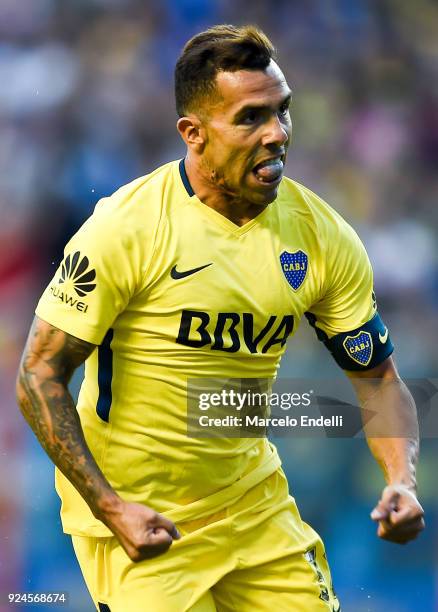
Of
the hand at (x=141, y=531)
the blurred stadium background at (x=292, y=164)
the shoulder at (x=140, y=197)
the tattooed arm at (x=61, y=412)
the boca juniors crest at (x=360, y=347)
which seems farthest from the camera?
the blurred stadium background at (x=292, y=164)

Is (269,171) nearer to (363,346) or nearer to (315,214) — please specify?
(315,214)

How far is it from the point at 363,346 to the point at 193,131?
2.79 ft

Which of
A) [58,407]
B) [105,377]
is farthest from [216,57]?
[58,407]

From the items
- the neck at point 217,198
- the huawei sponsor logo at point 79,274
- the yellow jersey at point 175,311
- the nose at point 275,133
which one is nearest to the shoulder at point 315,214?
the yellow jersey at point 175,311

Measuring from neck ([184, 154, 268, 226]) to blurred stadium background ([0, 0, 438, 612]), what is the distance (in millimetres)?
2500

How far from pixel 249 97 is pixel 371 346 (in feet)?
2.90

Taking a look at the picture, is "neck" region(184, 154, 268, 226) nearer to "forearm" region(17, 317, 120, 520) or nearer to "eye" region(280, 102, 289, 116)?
"eye" region(280, 102, 289, 116)

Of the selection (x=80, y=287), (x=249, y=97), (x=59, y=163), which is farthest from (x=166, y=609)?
(x=59, y=163)

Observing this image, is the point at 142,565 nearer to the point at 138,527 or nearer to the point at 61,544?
the point at 138,527

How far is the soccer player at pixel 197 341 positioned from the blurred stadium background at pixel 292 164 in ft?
7.01

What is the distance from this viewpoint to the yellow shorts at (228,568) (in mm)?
3066

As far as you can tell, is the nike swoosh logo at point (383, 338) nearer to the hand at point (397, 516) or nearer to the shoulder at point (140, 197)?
the hand at point (397, 516)

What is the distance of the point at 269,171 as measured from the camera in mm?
3115

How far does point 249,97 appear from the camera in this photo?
3094 millimetres
